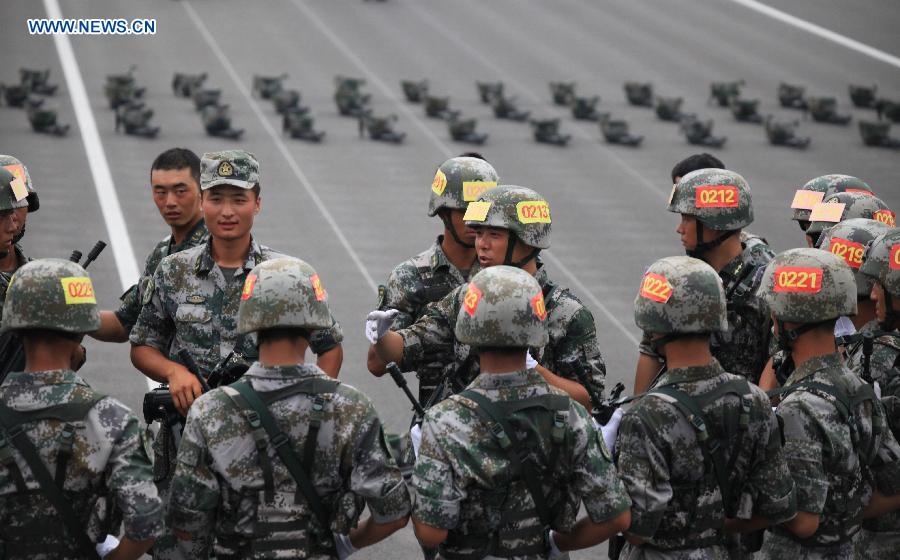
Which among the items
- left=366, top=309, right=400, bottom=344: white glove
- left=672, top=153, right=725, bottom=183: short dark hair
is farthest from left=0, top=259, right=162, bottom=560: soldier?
left=672, top=153, right=725, bottom=183: short dark hair

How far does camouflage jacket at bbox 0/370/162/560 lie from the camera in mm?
4227

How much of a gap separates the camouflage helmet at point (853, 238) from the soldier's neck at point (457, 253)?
184 cm

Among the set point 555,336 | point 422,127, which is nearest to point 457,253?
point 555,336

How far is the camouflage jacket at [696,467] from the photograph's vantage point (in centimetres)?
450

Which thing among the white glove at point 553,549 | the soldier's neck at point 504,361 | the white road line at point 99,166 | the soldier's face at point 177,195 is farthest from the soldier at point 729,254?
the white road line at point 99,166

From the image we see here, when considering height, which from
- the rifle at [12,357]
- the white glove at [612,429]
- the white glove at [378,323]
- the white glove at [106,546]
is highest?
the white glove at [378,323]

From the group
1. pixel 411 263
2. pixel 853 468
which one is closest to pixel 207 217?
pixel 411 263

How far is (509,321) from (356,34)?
2410 centimetres

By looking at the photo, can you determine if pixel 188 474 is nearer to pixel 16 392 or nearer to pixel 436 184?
pixel 16 392

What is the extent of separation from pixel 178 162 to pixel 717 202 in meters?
2.95

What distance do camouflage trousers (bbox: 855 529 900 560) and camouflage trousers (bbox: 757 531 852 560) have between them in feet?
1.73

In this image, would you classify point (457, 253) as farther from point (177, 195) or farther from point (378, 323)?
point (177, 195)

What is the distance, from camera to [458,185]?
6.51 metres

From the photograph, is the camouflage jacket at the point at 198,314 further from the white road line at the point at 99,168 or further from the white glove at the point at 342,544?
the white road line at the point at 99,168
